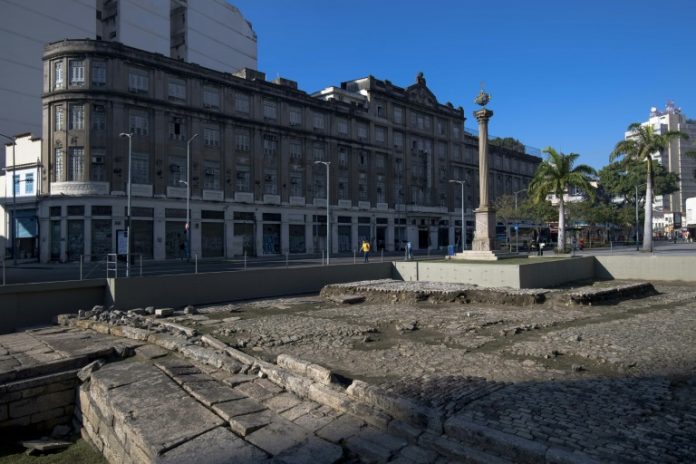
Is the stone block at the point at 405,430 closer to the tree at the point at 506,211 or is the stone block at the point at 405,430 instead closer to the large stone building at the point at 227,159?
the large stone building at the point at 227,159

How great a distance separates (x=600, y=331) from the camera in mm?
11781

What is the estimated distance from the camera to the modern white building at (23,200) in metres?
40.6

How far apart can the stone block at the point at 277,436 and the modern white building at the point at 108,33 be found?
4213cm

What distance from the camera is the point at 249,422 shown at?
6.39m

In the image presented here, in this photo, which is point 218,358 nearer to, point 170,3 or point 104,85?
point 104,85

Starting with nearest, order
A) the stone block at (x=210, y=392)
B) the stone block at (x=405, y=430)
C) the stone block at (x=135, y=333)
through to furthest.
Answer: the stone block at (x=405, y=430), the stone block at (x=210, y=392), the stone block at (x=135, y=333)

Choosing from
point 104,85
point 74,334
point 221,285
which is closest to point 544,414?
point 74,334

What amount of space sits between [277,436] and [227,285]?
1347 cm

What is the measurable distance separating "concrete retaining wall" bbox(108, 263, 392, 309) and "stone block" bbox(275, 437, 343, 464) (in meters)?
12.4

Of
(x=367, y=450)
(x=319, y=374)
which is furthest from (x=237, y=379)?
(x=367, y=450)

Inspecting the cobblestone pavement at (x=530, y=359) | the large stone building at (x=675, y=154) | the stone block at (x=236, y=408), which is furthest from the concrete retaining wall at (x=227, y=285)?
the large stone building at (x=675, y=154)

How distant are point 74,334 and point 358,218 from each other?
46.9 meters

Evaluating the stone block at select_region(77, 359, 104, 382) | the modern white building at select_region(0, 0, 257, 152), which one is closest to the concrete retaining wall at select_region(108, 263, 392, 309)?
the stone block at select_region(77, 359, 104, 382)

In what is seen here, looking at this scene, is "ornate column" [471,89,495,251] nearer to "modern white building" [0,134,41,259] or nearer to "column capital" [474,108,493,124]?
"column capital" [474,108,493,124]
